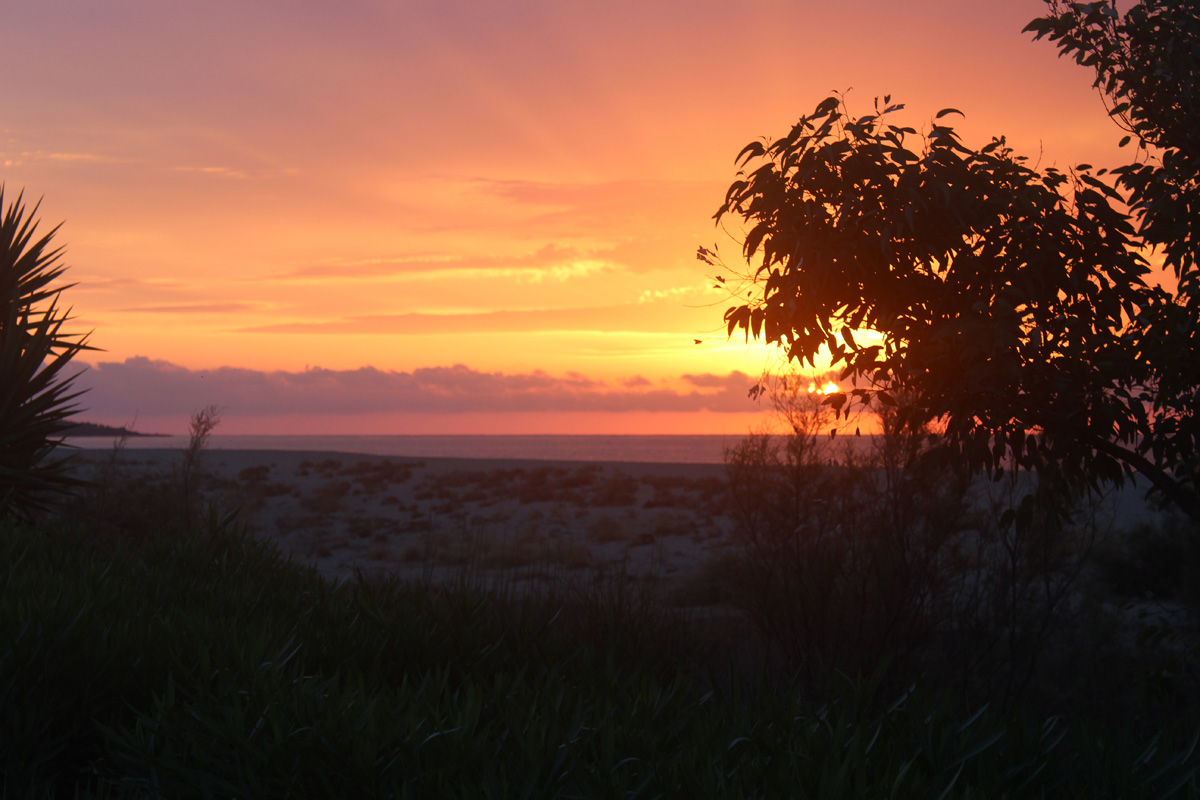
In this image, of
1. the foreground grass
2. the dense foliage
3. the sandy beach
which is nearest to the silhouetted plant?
the dense foliage

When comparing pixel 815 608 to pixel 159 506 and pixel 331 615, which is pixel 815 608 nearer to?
pixel 331 615

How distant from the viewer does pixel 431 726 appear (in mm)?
3217

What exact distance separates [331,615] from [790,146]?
4.23 m

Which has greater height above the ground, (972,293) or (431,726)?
(972,293)

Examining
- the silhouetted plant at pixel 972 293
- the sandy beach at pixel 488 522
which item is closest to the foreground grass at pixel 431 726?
the silhouetted plant at pixel 972 293

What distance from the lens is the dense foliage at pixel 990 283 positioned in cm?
490

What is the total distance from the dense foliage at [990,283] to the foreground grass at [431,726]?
2093mm

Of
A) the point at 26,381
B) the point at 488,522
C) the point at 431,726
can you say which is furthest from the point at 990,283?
the point at 488,522

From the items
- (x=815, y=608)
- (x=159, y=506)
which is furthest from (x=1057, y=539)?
(x=159, y=506)

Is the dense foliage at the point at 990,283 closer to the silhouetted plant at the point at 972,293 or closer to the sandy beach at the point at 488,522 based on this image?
the silhouetted plant at the point at 972,293

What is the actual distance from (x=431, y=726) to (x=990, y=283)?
13.8 ft

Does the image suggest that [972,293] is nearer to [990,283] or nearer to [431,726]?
[990,283]

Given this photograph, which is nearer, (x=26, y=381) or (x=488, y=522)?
(x=26, y=381)

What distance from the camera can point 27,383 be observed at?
34.8 ft
